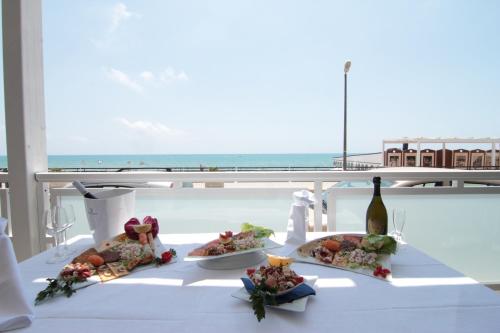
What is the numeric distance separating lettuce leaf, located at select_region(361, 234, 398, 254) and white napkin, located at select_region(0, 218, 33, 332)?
932 mm

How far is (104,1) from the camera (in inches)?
172

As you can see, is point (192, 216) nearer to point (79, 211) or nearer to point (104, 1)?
point (79, 211)

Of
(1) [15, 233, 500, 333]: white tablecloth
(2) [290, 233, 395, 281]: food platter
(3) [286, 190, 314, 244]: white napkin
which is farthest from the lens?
(3) [286, 190, 314, 244]: white napkin

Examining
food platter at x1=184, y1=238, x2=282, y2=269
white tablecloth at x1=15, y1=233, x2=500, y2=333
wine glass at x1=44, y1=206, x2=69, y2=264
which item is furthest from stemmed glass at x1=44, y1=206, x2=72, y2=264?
food platter at x1=184, y1=238, x2=282, y2=269

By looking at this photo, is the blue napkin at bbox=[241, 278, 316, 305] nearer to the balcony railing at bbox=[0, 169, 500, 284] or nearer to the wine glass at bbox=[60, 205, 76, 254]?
the wine glass at bbox=[60, 205, 76, 254]

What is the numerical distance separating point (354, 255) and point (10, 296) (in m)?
0.91

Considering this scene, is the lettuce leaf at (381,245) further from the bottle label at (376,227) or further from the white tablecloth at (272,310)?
the bottle label at (376,227)

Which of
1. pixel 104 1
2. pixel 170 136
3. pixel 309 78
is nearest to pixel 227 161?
pixel 170 136

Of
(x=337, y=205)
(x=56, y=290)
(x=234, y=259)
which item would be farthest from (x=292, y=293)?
(x=337, y=205)

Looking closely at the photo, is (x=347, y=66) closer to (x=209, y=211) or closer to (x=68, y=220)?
(x=209, y=211)

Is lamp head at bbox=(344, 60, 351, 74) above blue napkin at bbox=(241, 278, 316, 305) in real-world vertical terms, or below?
above

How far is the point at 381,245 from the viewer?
953 mm

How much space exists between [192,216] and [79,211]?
29.3 inches

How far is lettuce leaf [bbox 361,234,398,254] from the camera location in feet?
3.09
